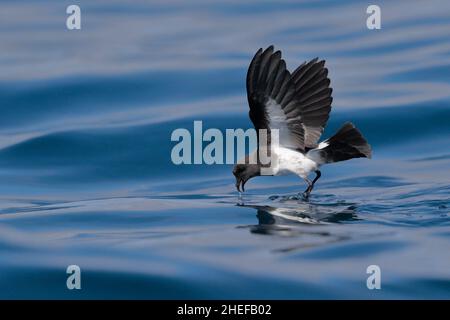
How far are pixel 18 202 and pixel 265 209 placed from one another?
2436mm

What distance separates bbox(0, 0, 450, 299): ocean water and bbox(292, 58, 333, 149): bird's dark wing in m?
0.77

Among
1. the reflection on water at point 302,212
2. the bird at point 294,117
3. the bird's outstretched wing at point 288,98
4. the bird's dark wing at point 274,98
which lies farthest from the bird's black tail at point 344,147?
the reflection on water at point 302,212

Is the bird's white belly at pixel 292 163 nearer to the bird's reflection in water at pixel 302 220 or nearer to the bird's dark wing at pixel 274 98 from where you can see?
the bird's dark wing at pixel 274 98

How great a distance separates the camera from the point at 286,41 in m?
14.6

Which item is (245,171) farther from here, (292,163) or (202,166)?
(202,166)

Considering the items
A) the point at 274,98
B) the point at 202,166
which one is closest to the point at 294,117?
the point at 274,98

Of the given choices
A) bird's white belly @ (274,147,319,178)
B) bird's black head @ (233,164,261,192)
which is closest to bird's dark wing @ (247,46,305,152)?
bird's white belly @ (274,147,319,178)

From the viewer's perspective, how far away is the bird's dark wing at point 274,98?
7914 mm

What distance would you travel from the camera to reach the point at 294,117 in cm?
848

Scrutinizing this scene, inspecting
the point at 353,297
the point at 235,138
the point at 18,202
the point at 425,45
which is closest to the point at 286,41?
the point at 425,45

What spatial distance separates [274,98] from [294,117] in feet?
1.31

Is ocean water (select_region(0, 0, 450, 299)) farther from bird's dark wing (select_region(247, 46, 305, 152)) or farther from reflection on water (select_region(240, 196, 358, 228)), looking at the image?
bird's dark wing (select_region(247, 46, 305, 152))

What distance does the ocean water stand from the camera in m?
7.05

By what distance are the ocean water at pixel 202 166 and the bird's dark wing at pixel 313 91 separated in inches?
30.4
